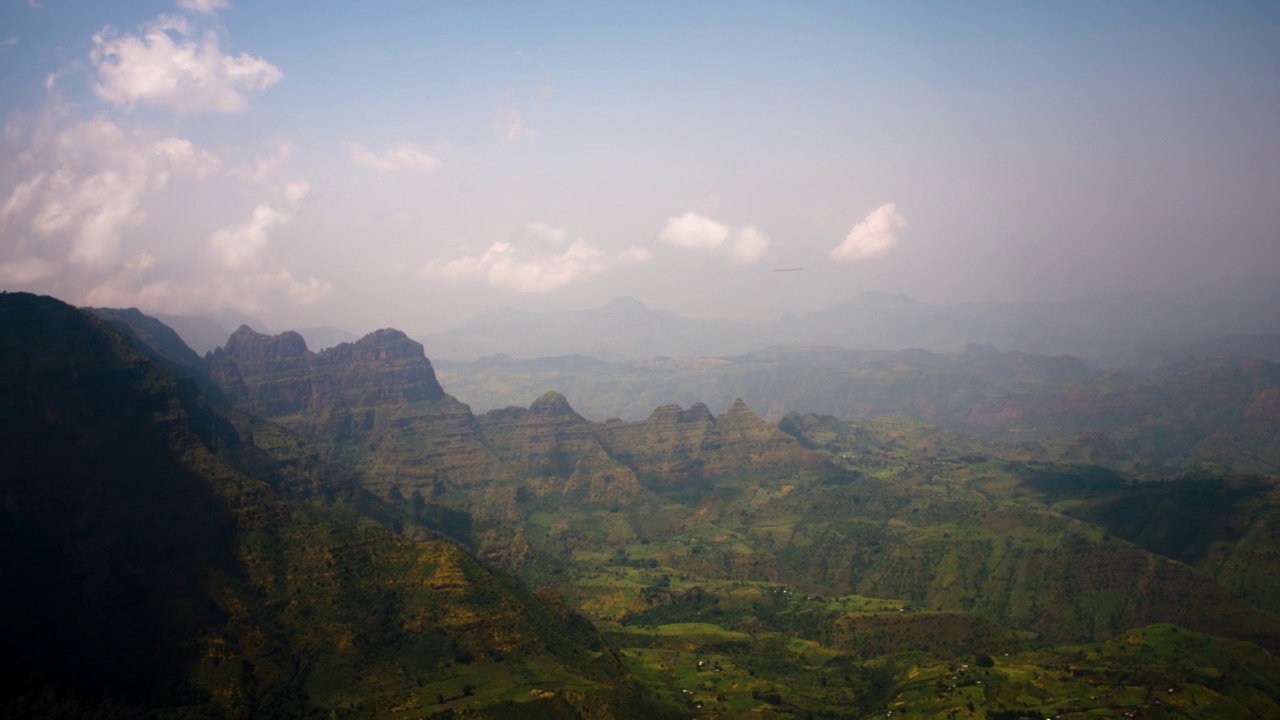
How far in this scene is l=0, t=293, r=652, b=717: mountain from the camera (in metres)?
92.7

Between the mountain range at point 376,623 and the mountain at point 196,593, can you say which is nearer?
the mountain at point 196,593

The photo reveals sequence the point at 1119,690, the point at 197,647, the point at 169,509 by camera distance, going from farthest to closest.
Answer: the point at 169,509
the point at 1119,690
the point at 197,647

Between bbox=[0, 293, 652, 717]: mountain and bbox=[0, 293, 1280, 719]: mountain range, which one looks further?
bbox=[0, 293, 1280, 719]: mountain range

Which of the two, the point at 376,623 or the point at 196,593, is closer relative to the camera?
the point at 196,593

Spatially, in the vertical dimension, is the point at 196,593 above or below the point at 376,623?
above

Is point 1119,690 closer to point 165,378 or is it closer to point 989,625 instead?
point 989,625

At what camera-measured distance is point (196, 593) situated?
343ft

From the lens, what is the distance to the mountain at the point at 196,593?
3649 inches

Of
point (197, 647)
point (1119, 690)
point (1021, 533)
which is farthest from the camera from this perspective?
point (1021, 533)

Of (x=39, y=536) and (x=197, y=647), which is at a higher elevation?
(x=39, y=536)

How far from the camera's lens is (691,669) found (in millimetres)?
125000

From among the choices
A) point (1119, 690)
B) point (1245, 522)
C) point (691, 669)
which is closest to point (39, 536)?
point (691, 669)

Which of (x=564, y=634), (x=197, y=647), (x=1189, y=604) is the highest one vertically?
(x=197, y=647)

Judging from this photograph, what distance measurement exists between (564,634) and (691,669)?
795 inches
